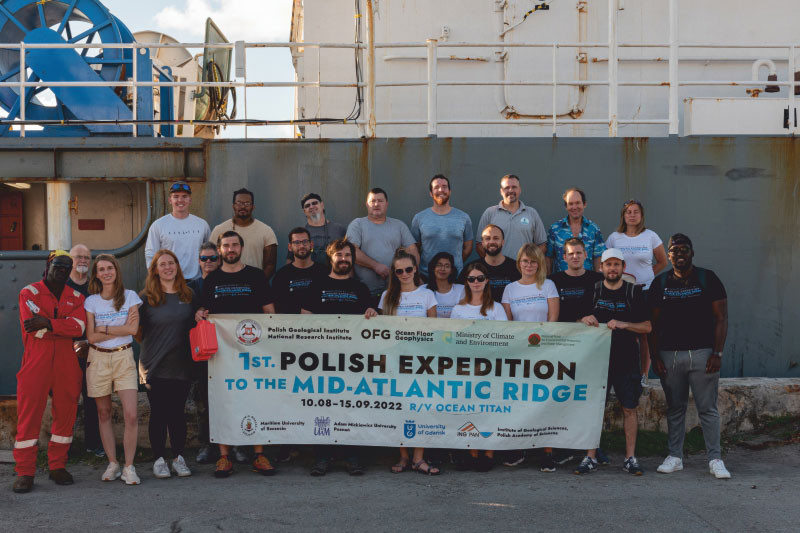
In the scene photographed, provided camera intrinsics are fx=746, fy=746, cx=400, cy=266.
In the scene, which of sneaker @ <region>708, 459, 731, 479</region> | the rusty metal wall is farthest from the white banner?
the rusty metal wall

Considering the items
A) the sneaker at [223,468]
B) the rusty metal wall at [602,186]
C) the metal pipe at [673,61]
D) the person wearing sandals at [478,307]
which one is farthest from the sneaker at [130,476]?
the metal pipe at [673,61]

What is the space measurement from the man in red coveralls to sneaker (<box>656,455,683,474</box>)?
4.86 metres

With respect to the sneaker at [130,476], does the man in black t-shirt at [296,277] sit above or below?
above

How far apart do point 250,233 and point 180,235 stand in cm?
67

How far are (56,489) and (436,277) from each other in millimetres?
3525

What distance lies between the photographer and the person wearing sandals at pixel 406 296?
6391 millimetres

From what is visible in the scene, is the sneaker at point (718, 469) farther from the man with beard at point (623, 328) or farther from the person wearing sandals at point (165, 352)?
the person wearing sandals at point (165, 352)

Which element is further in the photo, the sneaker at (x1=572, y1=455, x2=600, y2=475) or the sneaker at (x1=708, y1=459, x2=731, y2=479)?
the sneaker at (x1=572, y1=455, x2=600, y2=475)

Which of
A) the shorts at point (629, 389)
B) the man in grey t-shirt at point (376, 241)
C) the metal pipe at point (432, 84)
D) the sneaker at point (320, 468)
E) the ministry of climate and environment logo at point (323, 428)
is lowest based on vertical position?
the sneaker at point (320, 468)

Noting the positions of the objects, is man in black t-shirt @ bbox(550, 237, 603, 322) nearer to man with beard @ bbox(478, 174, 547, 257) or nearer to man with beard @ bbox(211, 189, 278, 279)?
man with beard @ bbox(478, 174, 547, 257)

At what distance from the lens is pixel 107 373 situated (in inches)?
238

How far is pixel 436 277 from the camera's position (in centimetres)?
662

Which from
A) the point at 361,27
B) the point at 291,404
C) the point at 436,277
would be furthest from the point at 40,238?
the point at 436,277

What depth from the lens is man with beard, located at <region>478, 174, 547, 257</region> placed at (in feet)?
24.0
